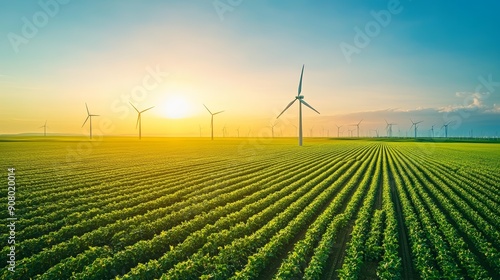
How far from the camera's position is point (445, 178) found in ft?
98.1

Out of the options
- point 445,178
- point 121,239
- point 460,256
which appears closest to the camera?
point 460,256

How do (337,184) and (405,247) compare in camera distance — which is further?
(337,184)

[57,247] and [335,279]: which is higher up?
[57,247]

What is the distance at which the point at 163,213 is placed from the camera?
56.3 feet

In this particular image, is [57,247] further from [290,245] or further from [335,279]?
[335,279]

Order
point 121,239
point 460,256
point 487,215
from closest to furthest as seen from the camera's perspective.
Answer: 1. point 460,256
2. point 121,239
3. point 487,215

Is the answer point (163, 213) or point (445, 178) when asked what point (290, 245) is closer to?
point (163, 213)

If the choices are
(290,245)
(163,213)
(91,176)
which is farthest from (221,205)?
(91,176)

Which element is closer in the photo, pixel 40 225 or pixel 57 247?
pixel 57 247

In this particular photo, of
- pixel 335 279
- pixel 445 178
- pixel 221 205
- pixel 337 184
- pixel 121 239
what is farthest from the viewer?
pixel 445 178

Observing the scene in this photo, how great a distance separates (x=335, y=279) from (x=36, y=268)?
1034cm

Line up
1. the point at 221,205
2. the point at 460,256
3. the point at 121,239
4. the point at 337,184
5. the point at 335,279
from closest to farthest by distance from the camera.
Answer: the point at 335,279 < the point at 460,256 < the point at 121,239 < the point at 221,205 < the point at 337,184

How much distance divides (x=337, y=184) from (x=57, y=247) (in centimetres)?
2087

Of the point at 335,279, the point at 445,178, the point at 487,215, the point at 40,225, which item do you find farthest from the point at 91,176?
the point at 445,178
